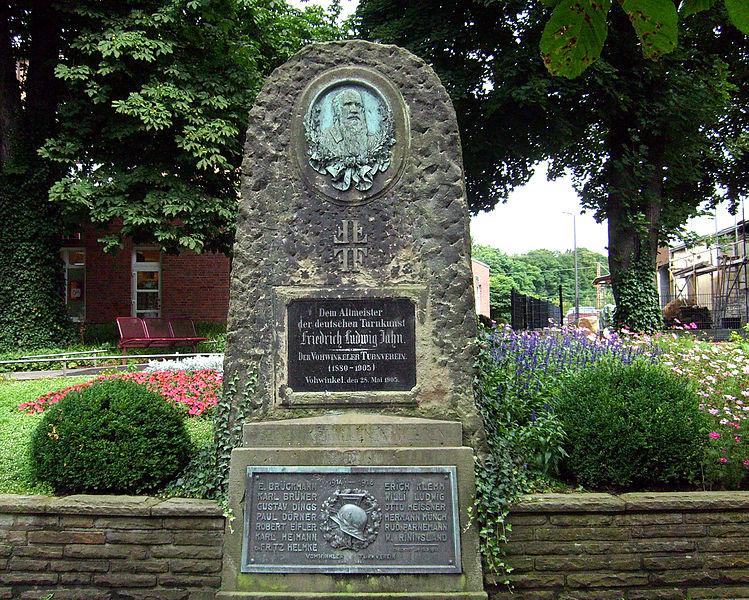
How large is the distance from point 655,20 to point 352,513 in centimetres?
336

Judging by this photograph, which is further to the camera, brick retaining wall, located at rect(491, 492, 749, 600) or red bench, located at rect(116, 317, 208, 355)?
red bench, located at rect(116, 317, 208, 355)

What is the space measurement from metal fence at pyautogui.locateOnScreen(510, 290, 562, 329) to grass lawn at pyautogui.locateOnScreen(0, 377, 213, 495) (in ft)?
41.4

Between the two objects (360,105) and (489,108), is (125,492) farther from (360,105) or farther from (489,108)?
(489,108)

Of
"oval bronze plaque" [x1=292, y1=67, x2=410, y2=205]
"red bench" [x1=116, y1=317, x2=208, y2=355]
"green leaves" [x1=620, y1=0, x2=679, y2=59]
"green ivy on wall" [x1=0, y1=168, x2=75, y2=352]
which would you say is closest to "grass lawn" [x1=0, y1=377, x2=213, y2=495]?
"oval bronze plaque" [x1=292, y1=67, x2=410, y2=205]

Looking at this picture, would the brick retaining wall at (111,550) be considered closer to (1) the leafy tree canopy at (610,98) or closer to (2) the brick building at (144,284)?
(1) the leafy tree canopy at (610,98)

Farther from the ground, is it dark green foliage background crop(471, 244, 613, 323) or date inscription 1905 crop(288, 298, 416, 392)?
dark green foliage background crop(471, 244, 613, 323)

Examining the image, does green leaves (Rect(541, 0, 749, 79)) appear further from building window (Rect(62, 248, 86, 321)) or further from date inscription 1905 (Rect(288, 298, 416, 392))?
building window (Rect(62, 248, 86, 321))

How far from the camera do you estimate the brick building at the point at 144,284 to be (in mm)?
22156

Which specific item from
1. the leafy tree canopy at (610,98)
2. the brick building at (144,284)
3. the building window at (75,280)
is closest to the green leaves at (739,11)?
the leafy tree canopy at (610,98)

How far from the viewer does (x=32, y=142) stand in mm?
16625

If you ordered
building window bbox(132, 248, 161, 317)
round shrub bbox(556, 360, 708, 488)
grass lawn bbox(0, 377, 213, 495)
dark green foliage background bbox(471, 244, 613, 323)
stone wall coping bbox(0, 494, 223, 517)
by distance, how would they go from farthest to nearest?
1. dark green foliage background bbox(471, 244, 613, 323)
2. building window bbox(132, 248, 161, 317)
3. grass lawn bbox(0, 377, 213, 495)
4. round shrub bbox(556, 360, 708, 488)
5. stone wall coping bbox(0, 494, 223, 517)

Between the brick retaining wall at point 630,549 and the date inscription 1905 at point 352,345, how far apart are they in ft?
4.27

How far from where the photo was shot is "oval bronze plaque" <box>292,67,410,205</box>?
464 centimetres

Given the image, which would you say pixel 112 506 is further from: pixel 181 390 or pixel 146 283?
pixel 146 283
